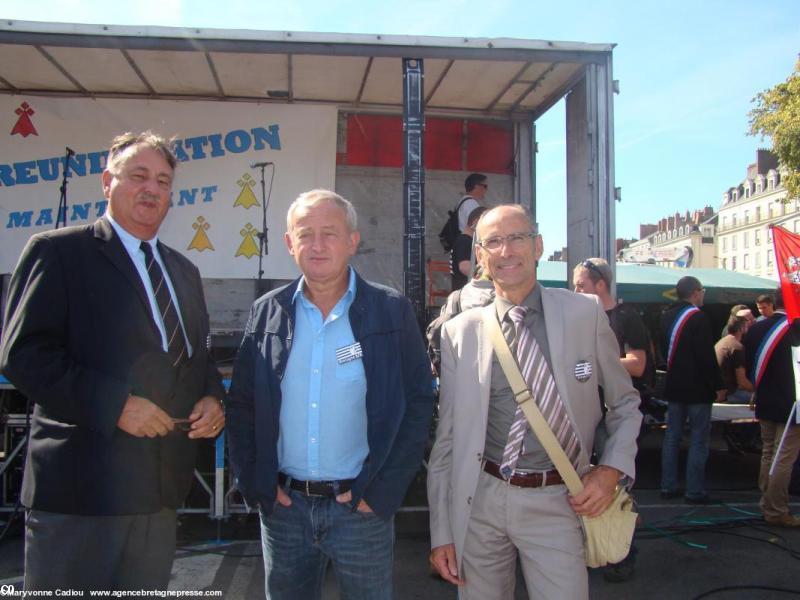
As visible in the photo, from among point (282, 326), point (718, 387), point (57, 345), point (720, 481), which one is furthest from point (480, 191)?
point (57, 345)

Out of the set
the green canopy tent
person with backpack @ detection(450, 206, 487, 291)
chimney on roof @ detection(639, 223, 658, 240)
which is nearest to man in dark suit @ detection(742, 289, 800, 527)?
person with backpack @ detection(450, 206, 487, 291)

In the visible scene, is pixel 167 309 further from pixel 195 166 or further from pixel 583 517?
pixel 195 166

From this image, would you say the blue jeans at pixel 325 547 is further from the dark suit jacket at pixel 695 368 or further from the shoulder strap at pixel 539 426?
the dark suit jacket at pixel 695 368

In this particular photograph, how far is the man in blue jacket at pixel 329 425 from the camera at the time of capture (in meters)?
1.95

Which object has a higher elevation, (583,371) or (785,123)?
(785,123)

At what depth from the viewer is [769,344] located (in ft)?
A: 16.7

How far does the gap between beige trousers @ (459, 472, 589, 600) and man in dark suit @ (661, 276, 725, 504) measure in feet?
13.6

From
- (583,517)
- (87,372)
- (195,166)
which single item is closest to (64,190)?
(195,166)

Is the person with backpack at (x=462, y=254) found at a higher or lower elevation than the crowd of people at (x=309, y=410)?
higher

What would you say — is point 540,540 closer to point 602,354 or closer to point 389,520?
point 389,520

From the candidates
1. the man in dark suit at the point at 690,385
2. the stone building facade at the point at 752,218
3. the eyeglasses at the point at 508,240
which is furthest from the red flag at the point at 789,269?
the stone building facade at the point at 752,218

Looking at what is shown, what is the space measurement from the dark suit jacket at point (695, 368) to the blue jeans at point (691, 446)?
4.3 inches

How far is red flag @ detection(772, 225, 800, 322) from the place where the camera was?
15.1 feet

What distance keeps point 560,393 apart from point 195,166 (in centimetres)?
557
